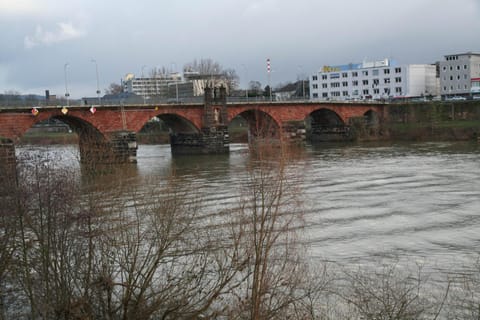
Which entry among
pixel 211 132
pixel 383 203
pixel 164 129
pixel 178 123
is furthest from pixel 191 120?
pixel 383 203

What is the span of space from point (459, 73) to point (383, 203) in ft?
300

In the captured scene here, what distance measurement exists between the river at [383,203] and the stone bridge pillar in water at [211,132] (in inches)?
548

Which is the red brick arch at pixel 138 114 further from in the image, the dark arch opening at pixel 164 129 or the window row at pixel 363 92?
the window row at pixel 363 92

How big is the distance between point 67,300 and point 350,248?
9.62 m

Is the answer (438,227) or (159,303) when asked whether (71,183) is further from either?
(438,227)

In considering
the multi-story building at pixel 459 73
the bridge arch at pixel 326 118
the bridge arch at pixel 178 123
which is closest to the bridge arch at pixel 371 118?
the bridge arch at pixel 326 118

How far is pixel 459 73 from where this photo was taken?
4181 inches

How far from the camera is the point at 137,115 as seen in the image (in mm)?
53188

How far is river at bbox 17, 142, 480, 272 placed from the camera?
52.5ft

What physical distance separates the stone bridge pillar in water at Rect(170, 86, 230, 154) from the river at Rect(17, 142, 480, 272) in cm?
1391

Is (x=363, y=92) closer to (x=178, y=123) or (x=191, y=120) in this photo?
(x=178, y=123)

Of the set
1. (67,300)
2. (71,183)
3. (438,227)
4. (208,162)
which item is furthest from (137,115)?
(67,300)

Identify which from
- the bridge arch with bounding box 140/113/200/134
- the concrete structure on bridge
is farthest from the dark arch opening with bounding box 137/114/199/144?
the concrete structure on bridge

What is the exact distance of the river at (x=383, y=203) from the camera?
1602cm
